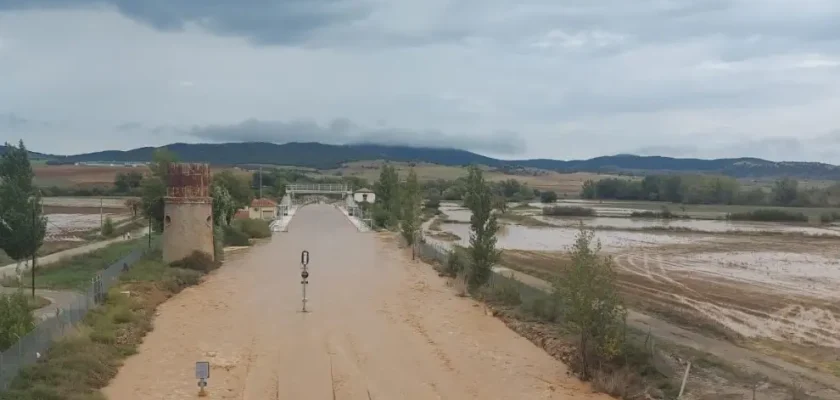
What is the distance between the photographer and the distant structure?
104ft

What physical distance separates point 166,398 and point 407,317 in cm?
1006

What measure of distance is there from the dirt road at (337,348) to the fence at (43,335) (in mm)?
1628

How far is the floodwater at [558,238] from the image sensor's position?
174 feet

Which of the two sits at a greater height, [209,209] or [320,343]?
[209,209]

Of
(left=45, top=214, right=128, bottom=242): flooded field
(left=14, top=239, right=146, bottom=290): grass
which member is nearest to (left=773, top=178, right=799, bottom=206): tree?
(left=45, top=214, right=128, bottom=242): flooded field

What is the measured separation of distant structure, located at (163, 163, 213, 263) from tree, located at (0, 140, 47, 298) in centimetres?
500

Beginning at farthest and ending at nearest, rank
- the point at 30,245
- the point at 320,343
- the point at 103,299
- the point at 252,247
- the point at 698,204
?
the point at 698,204
the point at 252,247
the point at 30,245
the point at 103,299
the point at 320,343

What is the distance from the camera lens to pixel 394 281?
32.1 meters

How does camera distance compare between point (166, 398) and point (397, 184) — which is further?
point (397, 184)

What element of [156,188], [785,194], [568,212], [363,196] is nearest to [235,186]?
[156,188]

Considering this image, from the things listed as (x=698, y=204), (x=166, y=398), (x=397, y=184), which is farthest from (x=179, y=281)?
(x=698, y=204)

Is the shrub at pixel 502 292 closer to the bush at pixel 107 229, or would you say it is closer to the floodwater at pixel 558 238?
the floodwater at pixel 558 238

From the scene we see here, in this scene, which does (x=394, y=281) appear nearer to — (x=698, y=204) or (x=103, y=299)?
(x=103, y=299)

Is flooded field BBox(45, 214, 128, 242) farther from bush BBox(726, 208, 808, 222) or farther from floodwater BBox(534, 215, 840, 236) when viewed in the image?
bush BBox(726, 208, 808, 222)
